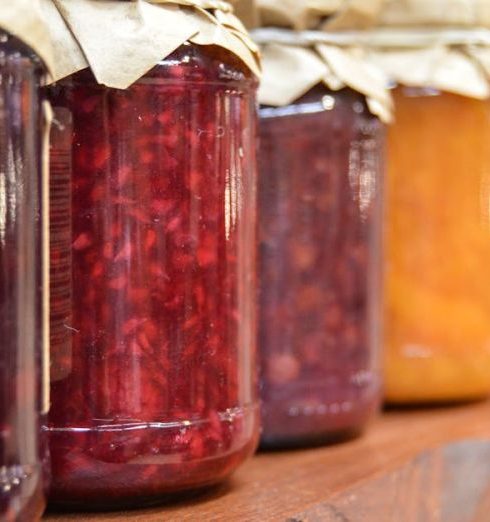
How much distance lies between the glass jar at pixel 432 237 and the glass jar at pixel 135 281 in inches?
18.1

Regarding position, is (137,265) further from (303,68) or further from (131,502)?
(303,68)

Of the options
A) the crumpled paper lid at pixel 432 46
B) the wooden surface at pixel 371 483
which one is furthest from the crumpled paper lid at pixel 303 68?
the wooden surface at pixel 371 483

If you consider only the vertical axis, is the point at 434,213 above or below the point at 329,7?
below

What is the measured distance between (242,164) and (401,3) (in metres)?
0.43

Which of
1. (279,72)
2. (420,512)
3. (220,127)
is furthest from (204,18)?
(420,512)

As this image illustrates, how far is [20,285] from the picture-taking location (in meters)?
0.65

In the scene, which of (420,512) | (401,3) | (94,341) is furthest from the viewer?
(401,3)

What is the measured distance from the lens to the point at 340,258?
1.03 metres

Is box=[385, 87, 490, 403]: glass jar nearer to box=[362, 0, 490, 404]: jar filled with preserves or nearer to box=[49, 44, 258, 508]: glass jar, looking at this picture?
box=[362, 0, 490, 404]: jar filled with preserves

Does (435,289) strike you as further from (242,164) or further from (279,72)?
(242,164)

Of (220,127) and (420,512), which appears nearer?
(220,127)

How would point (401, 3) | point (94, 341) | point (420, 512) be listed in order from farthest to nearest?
point (401, 3), point (420, 512), point (94, 341)

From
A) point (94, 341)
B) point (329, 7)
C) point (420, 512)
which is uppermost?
point (329, 7)

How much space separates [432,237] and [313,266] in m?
0.25
